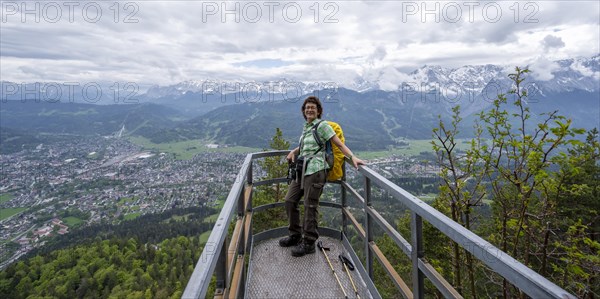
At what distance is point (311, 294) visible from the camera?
3.61 m

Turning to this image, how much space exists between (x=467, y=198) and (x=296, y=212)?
2.40 metres

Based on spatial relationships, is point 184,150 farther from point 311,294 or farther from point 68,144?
point 311,294

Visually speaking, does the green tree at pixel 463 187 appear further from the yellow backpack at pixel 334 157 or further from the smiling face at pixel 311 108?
the smiling face at pixel 311 108

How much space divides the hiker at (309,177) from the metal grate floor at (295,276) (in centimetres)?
19

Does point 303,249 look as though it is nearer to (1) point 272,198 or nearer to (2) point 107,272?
(1) point 272,198

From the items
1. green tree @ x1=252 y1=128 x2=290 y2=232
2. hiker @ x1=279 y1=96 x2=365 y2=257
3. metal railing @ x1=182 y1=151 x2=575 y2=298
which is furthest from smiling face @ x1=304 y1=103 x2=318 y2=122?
green tree @ x1=252 y1=128 x2=290 y2=232

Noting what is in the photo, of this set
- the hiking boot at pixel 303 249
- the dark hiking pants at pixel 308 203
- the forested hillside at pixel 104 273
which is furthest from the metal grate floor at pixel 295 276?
the forested hillside at pixel 104 273

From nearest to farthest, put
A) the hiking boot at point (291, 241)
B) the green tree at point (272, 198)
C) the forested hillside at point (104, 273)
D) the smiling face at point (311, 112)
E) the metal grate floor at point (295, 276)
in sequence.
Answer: the metal grate floor at point (295, 276) → the smiling face at point (311, 112) → the hiking boot at point (291, 241) → the green tree at point (272, 198) → the forested hillside at point (104, 273)

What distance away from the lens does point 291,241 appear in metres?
4.75

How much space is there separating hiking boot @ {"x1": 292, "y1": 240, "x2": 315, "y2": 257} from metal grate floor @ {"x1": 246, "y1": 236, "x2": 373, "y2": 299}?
0.06m

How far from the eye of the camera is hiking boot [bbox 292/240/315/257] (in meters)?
4.40

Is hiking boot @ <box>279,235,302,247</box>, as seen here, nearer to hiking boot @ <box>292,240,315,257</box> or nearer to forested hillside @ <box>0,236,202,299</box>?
hiking boot @ <box>292,240,315,257</box>

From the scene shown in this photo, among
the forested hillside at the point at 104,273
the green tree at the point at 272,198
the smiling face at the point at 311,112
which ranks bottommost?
the forested hillside at the point at 104,273

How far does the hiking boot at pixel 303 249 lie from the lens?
4.40 metres
